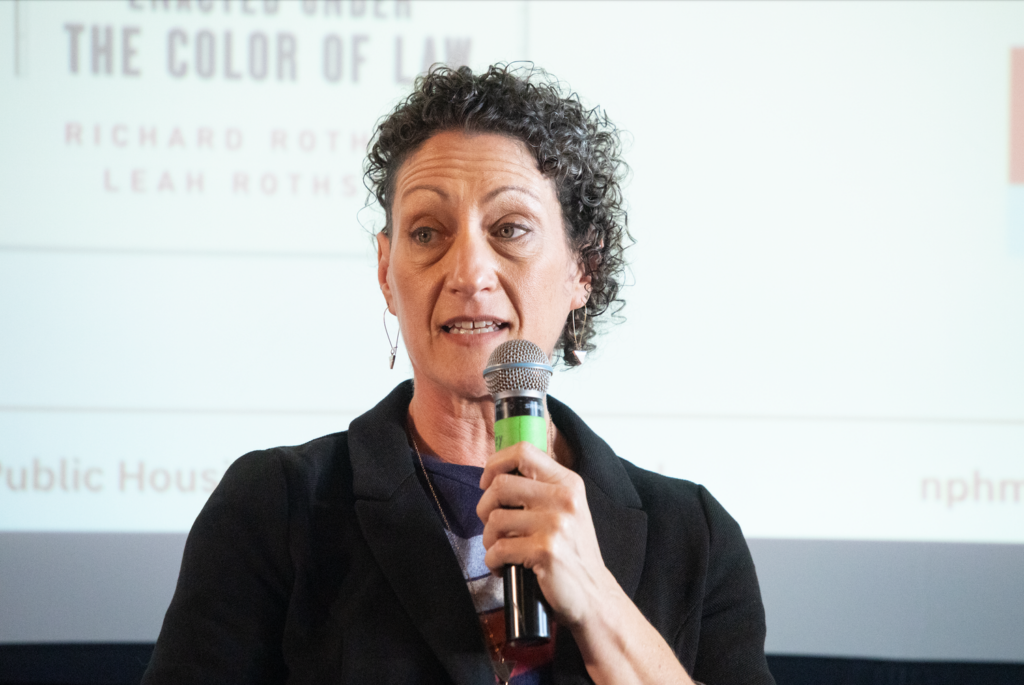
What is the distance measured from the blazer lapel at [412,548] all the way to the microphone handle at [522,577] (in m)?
0.20

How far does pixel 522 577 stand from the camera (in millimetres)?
1091

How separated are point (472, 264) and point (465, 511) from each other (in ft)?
1.25

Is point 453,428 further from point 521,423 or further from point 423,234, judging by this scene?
point 521,423

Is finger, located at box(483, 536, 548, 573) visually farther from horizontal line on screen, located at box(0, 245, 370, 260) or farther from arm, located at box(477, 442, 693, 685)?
horizontal line on screen, located at box(0, 245, 370, 260)

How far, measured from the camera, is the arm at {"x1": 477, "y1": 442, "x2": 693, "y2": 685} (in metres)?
1.09

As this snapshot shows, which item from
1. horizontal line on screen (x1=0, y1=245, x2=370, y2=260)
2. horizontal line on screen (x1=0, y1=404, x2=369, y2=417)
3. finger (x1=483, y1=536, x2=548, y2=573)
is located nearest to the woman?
finger (x1=483, y1=536, x2=548, y2=573)

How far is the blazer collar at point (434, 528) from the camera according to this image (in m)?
1.31

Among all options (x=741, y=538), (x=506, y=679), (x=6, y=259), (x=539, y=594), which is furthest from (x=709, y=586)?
(x=6, y=259)

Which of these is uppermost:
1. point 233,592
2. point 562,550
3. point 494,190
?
point 494,190

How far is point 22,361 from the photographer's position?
2.37 metres

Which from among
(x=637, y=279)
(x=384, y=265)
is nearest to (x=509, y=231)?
(x=384, y=265)

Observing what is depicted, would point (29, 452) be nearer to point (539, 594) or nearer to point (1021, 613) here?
point (539, 594)

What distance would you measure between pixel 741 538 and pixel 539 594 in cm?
63

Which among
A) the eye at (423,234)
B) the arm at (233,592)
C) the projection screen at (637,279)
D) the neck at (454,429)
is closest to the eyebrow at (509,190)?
the eye at (423,234)
